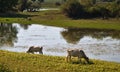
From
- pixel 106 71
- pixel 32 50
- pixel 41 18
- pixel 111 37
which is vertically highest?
pixel 106 71

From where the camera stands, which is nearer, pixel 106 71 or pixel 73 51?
pixel 106 71

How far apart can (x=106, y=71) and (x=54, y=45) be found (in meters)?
17.2

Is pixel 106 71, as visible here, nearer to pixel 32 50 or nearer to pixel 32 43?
pixel 32 50

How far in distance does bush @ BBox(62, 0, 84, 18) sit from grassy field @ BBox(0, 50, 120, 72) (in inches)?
1735

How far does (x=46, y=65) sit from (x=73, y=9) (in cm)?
4727

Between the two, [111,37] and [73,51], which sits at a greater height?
[73,51]

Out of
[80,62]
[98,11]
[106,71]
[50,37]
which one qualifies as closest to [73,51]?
[80,62]

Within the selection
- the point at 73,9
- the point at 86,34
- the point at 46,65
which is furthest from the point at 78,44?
the point at 73,9

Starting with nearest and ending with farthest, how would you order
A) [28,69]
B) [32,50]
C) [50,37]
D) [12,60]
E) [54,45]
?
[28,69]
[12,60]
[32,50]
[54,45]
[50,37]

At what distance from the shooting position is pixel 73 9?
6494 cm

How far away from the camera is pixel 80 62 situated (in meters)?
19.5

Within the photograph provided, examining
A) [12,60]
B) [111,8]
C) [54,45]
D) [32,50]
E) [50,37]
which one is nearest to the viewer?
[12,60]

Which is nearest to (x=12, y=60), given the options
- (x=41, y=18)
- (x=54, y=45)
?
(x=54, y=45)

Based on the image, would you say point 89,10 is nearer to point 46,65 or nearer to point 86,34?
point 86,34
